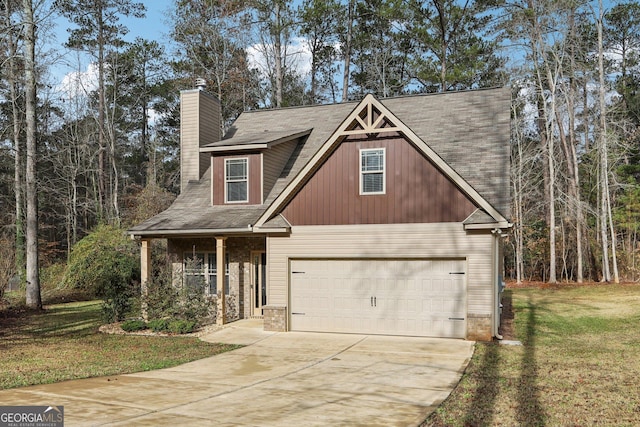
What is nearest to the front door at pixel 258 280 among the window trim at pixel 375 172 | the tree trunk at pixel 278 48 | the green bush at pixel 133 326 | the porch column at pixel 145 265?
the porch column at pixel 145 265

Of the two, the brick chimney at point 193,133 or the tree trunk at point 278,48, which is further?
the tree trunk at point 278,48

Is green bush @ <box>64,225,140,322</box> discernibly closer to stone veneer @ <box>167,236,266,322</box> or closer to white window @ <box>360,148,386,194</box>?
stone veneer @ <box>167,236,266,322</box>

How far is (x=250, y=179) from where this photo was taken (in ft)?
54.5

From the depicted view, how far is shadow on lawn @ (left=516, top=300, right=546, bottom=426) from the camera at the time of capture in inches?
273

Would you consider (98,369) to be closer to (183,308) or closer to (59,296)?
(183,308)

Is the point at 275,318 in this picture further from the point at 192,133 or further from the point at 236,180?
the point at 192,133

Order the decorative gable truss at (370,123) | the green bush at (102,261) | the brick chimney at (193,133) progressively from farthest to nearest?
the green bush at (102,261) → the brick chimney at (193,133) → the decorative gable truss at (370,123)

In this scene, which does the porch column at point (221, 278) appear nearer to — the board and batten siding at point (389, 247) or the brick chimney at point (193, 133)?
the board and batten siding at point (389, 247)

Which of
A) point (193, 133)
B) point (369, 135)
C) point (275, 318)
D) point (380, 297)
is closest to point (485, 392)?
point (380, 297)

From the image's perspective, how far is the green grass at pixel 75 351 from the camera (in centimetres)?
970

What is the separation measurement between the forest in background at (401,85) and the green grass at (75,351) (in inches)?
232

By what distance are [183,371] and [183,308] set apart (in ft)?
18.0

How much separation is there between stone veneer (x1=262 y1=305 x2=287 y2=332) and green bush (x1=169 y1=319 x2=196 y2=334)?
6.83 feet

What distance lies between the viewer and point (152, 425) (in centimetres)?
639
